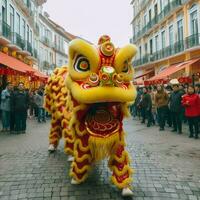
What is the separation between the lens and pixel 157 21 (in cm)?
3203

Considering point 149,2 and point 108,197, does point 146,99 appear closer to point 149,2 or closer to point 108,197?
point 108,197

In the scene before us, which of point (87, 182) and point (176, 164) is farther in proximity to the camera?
point (176, 164)

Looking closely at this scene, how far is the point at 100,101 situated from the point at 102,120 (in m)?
0.39

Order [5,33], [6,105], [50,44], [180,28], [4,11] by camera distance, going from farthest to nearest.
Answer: [50,44], [180,28], [4,11], [5,33], [6,105]

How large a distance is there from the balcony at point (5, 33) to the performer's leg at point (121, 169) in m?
16.7

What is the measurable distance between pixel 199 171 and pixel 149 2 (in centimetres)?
3145

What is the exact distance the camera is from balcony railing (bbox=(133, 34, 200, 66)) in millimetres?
22484

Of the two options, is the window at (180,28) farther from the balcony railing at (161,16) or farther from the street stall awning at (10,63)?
the street stall awning at (10,63)

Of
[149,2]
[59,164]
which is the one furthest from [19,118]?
[149,2]

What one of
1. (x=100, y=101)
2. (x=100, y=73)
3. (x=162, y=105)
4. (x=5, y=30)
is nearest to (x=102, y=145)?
(x=100, y=101)

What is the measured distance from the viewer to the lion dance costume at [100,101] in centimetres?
448

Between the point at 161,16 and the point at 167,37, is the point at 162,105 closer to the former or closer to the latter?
the point at 167,37

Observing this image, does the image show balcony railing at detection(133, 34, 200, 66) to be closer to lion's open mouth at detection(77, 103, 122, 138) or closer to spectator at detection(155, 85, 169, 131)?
spectator at detection(155, 85, 169, 131)

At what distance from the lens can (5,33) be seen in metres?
21.0
